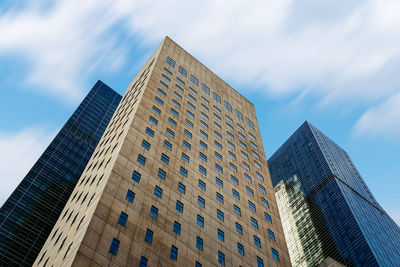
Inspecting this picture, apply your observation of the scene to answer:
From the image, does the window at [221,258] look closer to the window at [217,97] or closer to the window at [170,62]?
the window at [217,97]

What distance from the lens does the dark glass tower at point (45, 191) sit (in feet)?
277

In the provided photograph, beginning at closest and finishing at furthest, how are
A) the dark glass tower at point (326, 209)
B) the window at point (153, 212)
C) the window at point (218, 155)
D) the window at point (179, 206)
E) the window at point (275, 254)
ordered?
1. the window at point (153, 212)
2. the window at point (179, 206)
3. the window at point (275, 254)
4. the window at point (218, 155)
5. the dark glass tower at point (326, 209)

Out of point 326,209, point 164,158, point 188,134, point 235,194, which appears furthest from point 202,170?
point 326,209

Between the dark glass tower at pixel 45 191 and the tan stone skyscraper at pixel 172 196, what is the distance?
45.2 meters

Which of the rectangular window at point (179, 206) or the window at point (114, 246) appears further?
the rectangular window at point (179, 206)

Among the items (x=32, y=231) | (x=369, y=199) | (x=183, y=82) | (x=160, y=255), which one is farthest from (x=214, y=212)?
(x=369, y=199)

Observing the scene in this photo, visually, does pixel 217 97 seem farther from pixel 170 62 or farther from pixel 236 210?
pixel 236 210

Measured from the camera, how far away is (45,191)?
100 meters

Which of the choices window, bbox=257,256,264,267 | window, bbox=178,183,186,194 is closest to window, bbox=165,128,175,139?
window, bbox=178,183,186,194

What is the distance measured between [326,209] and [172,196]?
346 ft

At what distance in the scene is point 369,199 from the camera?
475ft

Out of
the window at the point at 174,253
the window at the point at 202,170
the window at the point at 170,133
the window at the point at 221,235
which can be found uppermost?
the window at the point at 170,133

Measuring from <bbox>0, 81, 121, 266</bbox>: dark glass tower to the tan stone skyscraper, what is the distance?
148 feet

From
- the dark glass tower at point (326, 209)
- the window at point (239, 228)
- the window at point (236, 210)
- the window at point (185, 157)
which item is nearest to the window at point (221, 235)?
the window at point (239, 228)
